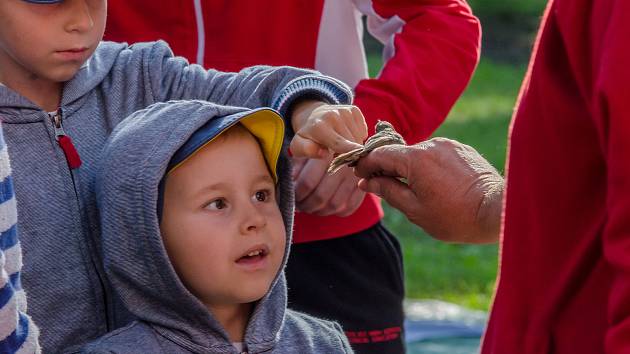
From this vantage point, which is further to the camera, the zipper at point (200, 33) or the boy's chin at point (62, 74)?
the zipper at point (200, 33)

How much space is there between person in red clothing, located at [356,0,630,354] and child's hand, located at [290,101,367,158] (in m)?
0.69

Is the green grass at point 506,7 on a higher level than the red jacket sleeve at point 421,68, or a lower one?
lower

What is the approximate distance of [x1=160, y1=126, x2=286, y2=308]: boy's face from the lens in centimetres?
241

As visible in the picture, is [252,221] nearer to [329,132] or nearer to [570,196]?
[329,132]

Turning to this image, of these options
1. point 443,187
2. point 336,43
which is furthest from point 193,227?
point 336,43

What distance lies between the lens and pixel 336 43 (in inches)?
125

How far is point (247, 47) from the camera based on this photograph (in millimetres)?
3105

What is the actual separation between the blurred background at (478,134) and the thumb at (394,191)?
9.58 feet

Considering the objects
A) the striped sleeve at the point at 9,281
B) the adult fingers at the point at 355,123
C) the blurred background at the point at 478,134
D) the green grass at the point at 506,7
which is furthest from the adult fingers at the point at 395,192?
the green grass at the point at 506,7

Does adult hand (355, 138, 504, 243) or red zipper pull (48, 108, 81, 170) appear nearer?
adult hand (355, 138, 504, 243)

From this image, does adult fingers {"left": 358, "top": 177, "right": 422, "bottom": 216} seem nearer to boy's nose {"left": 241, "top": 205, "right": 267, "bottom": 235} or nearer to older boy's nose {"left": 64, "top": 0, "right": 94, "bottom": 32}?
boy's nose {"left": 241, "top": 205, "right": 267, "bottom": 235}

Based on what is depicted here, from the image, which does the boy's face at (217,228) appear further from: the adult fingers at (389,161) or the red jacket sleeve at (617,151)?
the red jacket sleeve at (617,151)

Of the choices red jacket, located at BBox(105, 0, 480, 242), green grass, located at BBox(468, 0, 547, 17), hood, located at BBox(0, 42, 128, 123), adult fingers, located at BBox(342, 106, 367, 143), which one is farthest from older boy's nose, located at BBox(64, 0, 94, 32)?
green grass, located at BBox(468, 0, 547, 17)

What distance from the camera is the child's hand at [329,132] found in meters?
2.40
